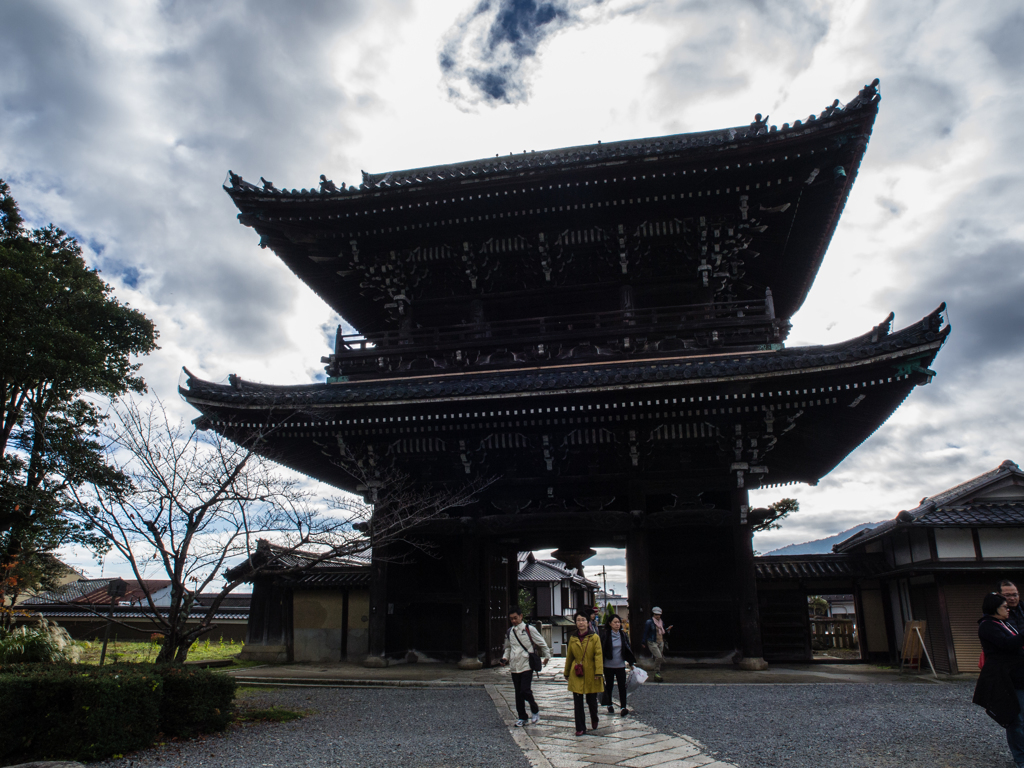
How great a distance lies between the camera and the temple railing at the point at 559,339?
13.2 metres

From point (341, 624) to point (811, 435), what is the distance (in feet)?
40.1

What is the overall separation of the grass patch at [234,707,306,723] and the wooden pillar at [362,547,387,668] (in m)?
4.29

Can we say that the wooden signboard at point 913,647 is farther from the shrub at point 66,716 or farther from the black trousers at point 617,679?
the shrub at point 66,716

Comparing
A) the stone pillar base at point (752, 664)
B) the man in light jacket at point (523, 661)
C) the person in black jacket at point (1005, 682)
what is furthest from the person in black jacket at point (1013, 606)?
the stone pillar base at point (752, 664)

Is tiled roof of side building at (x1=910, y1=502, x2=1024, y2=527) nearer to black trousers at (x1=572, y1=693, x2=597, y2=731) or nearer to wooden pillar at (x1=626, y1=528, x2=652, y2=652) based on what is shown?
wooden pillar at (x1=626, y1=528, x2=652, y2=652)

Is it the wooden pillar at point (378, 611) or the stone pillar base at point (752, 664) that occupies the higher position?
the wooden pillar at point (378, 611)

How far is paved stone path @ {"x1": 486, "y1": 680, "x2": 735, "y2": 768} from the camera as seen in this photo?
20.3 ft

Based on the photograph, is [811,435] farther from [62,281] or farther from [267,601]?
[62,281]

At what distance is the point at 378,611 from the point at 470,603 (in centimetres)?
201

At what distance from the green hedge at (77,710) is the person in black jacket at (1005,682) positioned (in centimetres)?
854

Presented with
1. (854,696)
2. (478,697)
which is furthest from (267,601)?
(854,696)

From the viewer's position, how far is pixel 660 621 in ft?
40.5

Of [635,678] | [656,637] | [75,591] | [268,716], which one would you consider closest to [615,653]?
[635,678]

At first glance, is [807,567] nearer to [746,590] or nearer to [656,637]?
[746,590]
